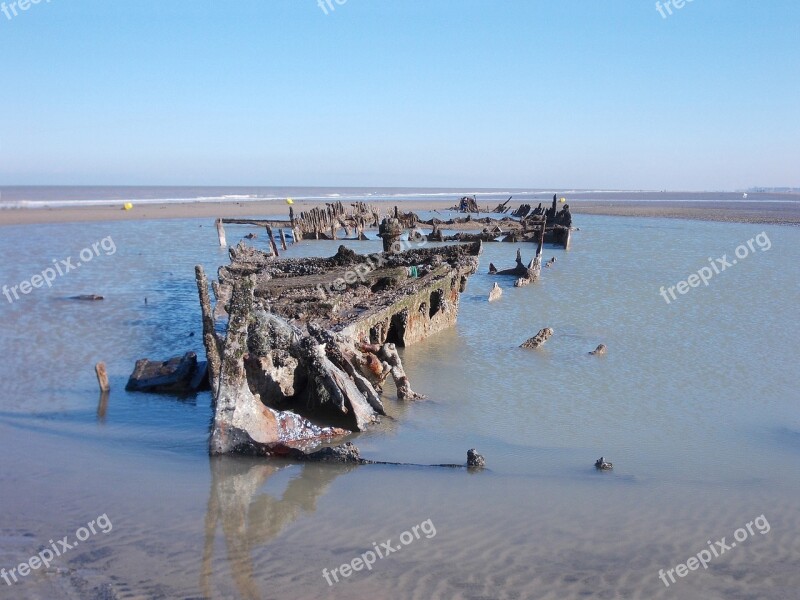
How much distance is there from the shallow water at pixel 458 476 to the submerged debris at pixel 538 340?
21 cm

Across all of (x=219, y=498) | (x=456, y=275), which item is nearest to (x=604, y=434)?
(x=219, y=498)

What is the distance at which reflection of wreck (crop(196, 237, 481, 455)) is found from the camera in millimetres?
6398

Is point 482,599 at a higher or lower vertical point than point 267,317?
lower

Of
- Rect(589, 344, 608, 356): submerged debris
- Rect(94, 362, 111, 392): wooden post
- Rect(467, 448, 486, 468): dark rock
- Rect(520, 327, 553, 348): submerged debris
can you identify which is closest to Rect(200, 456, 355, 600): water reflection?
Rect(467, 448, 486, 468): dark rock

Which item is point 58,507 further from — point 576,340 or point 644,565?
point 576,340

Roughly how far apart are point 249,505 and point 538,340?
6.19 m

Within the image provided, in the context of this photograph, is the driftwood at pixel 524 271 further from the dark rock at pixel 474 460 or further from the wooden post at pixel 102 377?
the dark rock at pixel 474 460

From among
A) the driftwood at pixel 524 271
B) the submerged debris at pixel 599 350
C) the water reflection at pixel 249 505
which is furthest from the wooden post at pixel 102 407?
the driftwood at pixel 524 271

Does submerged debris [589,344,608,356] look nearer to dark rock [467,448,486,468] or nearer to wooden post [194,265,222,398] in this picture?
dark rock [467,448,486,468]

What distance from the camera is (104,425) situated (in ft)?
23.6

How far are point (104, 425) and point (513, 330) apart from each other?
6.97 metres

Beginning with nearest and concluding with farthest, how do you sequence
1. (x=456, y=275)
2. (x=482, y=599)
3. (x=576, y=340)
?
(x=482, y=599) → (x=576, y=340) → (x=456, y=275)

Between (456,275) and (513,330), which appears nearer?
(513,330)

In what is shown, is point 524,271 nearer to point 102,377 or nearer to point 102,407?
point 102,377
